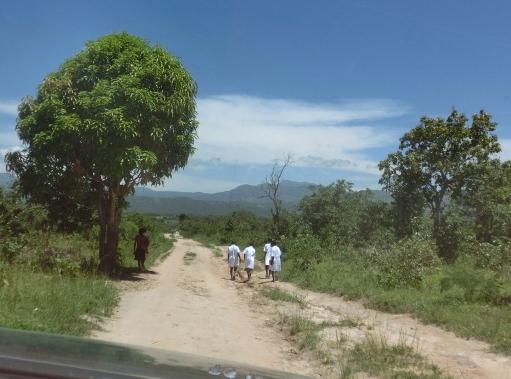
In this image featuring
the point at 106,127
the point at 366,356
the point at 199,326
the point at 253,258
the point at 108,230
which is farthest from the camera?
the point at 253,258

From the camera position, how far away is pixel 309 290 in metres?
19.0

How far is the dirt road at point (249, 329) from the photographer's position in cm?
902

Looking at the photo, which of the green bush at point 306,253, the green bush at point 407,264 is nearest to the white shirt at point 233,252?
the green bush at point 306,253

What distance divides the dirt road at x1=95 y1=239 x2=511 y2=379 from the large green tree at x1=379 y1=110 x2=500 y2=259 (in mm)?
13398

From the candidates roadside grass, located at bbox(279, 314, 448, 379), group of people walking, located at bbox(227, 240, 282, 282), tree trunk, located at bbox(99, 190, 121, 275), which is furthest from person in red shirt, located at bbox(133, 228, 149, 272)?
roadside grass, located at bbox(279, 314, 448, 379)

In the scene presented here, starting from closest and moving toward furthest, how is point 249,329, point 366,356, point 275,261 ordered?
point 366,356, point 249,329, point 275,261

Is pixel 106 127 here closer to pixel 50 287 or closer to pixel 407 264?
pixel 50 287

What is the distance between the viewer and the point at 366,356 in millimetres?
8781

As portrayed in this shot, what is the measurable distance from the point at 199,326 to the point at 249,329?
113 centimetres

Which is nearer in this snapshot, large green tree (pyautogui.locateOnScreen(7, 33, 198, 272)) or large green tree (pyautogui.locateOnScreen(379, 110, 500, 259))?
large green tree (pyautogui.locateOnScreen(7, 33, 198, 272))

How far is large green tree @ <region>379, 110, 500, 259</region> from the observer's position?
27.8 metres

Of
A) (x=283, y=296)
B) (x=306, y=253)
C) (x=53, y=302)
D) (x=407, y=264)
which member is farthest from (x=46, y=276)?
(x=306, y=253)

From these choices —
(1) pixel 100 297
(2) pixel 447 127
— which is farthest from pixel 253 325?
(2) pixel 447 127

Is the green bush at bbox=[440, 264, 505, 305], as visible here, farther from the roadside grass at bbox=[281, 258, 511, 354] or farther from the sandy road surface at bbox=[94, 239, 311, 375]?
the sandy road surface at bbox=[94, 239, 311, 375]
